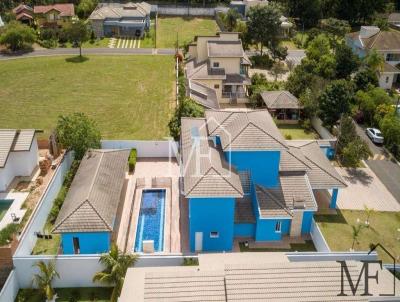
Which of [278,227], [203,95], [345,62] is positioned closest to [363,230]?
[278,227]

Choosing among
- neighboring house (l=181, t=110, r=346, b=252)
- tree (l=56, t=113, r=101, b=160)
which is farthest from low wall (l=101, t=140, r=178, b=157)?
neighboring house (l=181, t=110, r=346, b=252)

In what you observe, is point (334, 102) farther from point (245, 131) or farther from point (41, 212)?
point (41, 212)

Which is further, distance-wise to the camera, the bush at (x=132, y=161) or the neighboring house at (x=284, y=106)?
the neighboring house at (x=284, y=106)

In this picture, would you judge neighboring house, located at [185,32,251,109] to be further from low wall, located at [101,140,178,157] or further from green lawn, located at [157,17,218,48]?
green lawn, located at [157,17,218,48]

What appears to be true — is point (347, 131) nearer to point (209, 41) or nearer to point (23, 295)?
point (209, 41)

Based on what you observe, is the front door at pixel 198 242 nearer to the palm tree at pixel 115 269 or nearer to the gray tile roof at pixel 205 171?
the gray tile roof at pixel 205 171

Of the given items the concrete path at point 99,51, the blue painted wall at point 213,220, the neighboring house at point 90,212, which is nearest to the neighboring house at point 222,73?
the concrete path at point 99,51

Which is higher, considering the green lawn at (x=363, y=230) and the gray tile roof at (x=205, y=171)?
the gray tile roof at (x=205, y=171)
